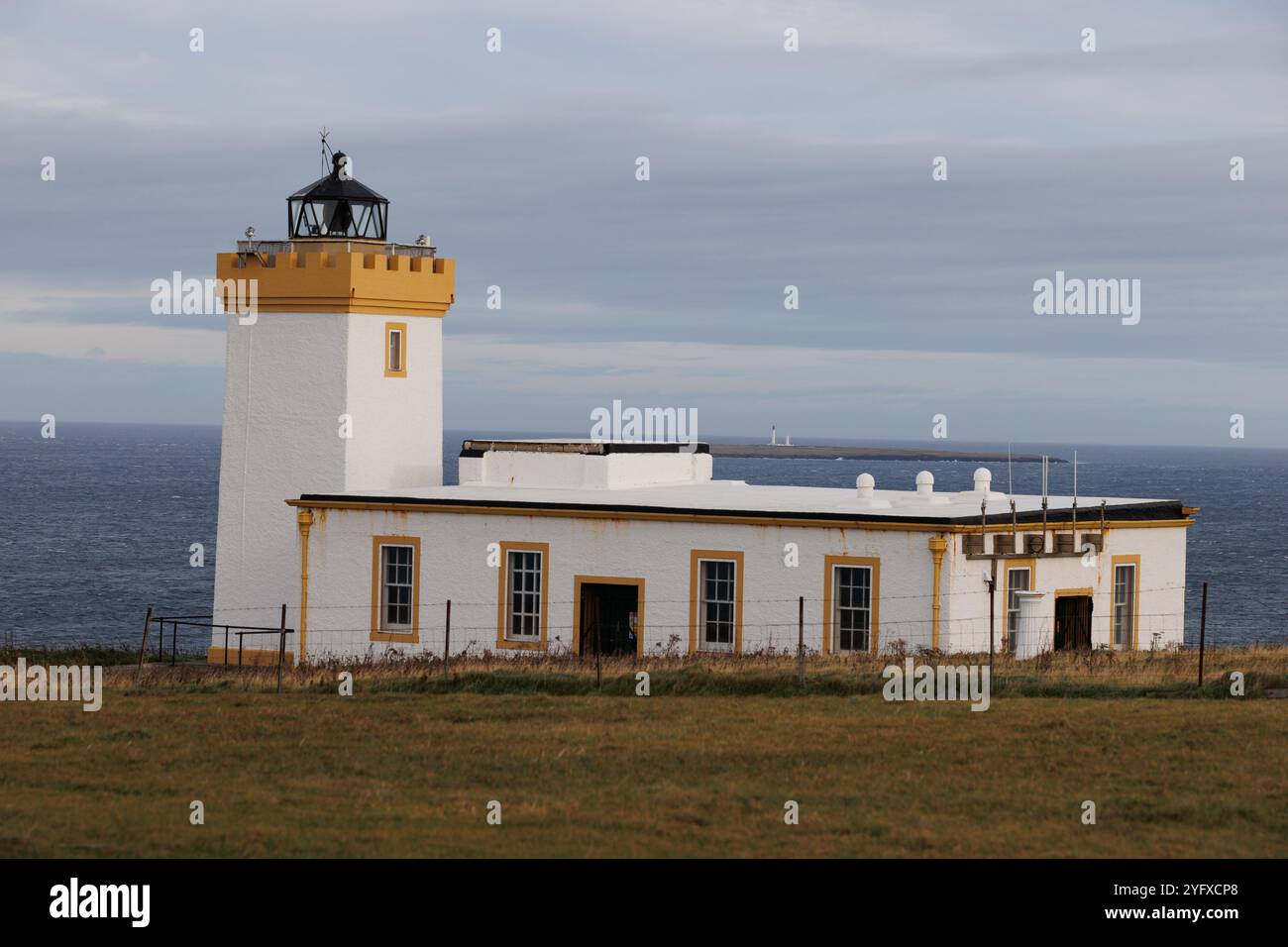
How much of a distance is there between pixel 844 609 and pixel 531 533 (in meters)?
5.28

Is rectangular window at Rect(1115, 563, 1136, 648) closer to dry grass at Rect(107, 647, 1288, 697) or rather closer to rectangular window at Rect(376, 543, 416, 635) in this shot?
dry grass at Rect(107, 647, 1288, 697)

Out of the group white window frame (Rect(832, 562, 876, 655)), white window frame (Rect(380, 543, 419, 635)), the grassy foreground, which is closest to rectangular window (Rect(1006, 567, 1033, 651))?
white window frame (Rect(832, 562, 876, 655))

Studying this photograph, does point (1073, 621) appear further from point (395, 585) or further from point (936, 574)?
point (395, 585)

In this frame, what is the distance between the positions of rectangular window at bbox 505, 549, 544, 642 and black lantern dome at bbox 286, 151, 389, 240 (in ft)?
25.0

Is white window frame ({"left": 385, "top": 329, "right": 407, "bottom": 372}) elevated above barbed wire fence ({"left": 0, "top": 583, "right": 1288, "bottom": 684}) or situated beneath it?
elevated above

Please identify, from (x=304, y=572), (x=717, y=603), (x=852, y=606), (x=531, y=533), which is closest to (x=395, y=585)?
(x=304, y=572)

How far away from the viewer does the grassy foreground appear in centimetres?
1348

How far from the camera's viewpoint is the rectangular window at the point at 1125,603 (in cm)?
2984

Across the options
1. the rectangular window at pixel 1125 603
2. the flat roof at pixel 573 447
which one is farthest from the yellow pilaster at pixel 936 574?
the flat roof at pixel 573 447

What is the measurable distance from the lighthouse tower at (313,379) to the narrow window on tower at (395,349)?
18 millimetres

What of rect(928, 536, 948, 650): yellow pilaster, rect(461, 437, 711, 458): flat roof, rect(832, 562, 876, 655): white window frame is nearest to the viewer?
rect(928, 536, 948, 650): yellow pilaster

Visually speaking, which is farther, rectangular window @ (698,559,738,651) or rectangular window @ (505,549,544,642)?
rectangular window @ (505,549,544,642)
